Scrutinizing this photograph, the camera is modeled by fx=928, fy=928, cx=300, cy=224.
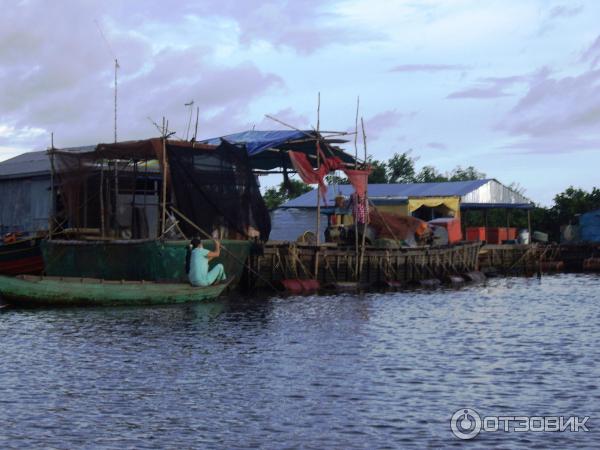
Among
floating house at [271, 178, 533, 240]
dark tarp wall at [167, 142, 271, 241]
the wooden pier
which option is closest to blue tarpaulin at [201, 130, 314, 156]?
dark tarp wall at [167, 142, 271, 241]

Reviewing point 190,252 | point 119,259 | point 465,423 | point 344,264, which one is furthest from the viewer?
point 344,264

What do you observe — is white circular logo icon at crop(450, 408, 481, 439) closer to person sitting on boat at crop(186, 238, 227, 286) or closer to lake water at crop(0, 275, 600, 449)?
lake water at crop(0, 275, 600, 449)

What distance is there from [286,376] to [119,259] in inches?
514

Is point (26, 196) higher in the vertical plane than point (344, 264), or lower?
higher

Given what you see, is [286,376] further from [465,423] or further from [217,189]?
[217,189]

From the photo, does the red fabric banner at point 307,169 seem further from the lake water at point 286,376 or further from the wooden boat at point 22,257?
the wooden boat at point 22,257

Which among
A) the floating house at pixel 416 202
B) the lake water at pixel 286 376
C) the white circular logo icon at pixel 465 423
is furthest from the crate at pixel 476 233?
the white circular logo icon at pixel 465 423

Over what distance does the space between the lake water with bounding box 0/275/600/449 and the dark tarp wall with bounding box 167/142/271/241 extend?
4.06m

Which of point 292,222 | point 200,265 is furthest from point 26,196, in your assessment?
point 292,222

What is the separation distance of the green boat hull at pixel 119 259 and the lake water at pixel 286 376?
6.91 feet

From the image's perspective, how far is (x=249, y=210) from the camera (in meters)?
31.4

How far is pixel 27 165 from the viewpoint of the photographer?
37938 millimetres

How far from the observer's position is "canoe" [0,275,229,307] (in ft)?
82.4

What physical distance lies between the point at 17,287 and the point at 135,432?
14.0m
